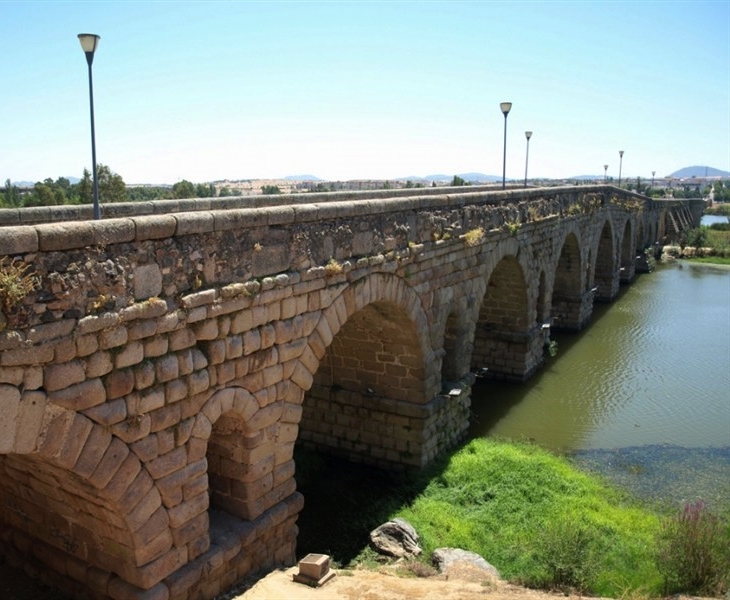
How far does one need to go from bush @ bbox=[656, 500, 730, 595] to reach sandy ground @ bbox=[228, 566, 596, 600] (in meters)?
1.38

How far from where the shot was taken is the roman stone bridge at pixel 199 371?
517cm

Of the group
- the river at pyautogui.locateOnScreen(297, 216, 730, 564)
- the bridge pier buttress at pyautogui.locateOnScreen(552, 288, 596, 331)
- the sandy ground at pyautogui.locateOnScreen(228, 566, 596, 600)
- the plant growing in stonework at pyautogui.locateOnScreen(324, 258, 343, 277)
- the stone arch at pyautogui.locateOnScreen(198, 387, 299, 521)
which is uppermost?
the plant growing in stonework at pyautogui.locateOnScreen(324, 258, 343, 277)

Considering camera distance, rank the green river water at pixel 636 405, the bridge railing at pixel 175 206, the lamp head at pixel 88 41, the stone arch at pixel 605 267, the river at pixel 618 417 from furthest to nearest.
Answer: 1. the stone arch at pixel 605 267
2. the green river water at pixel 636 405
3. the river at pixel 618 417
4. the bridge railing at pixel 175 206
5. the lamp head at pixel 88 41

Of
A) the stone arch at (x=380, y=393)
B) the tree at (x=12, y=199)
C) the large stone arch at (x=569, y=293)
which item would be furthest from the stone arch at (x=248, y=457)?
the tree at (x=12, y=199)

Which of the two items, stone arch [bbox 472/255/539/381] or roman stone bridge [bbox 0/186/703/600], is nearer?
roman stone bridge [bbox 0/186/703/600]

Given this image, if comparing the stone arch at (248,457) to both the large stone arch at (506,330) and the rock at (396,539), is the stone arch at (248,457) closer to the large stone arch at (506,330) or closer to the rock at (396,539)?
the rock at (396,539)

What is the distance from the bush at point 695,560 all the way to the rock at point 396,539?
3.08 m

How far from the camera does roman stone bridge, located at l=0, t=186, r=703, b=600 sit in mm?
5168

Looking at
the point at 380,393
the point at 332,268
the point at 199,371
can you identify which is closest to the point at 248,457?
the point at 199,371

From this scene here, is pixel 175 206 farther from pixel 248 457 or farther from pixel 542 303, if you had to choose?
pixel 542 303

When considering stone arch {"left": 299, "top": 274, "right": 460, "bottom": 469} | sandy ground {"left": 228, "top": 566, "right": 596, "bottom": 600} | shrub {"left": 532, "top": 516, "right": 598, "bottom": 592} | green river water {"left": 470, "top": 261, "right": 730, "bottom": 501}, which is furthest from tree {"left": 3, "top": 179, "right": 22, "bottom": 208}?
shrub {"left": 532, "top": 516, "right": 598, "bottom": 592}

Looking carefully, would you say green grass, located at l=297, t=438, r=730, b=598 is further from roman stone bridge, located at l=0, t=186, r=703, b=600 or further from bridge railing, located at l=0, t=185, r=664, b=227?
bridge railing, located at l=0, t=185, r=664, b=227

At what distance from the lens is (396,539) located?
30.2 feet

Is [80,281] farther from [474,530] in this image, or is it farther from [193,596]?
[474,530]
